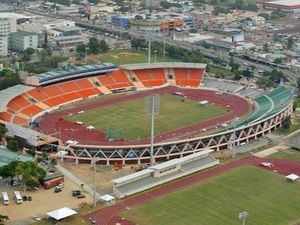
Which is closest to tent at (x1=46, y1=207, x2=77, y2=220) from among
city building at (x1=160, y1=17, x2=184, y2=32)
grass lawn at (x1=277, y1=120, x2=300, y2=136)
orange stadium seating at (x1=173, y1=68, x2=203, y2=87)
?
grass lawn at (x1=277, y1=120, x2=300, y2=136)

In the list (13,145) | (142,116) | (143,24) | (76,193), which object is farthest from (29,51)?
(76,193)

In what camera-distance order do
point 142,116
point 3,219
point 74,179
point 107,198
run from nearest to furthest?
point 3,219, point 107,198, point 74,179, point 142,116

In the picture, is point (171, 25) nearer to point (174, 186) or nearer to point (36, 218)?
point (174, 186)

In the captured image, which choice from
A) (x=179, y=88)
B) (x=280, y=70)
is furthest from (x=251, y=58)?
(x=179, y=88)

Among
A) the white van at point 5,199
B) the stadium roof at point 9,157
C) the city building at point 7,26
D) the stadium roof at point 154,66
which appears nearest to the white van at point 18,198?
the white van at point 5,199

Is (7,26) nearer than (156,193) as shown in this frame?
No

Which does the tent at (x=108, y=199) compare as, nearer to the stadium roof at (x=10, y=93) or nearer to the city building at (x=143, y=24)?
the stadium roof at (x=10, y=93)
